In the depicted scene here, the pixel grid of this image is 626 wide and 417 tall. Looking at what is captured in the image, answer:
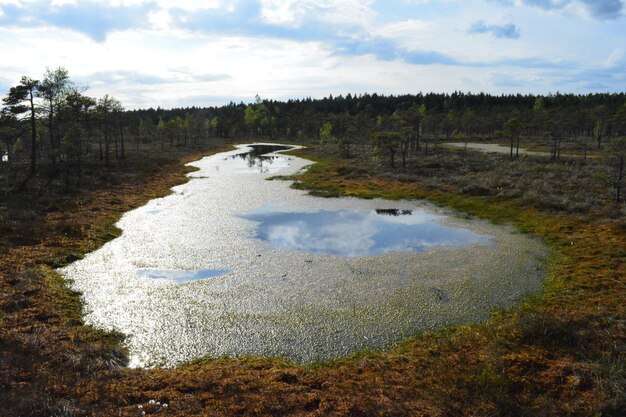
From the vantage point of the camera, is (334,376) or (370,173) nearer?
(334,376)

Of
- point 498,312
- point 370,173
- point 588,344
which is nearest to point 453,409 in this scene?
point 588,344

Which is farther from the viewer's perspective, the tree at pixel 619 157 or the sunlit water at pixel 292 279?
the tree at pixel 619 157

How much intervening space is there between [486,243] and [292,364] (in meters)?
19.7

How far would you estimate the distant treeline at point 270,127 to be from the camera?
5191cm

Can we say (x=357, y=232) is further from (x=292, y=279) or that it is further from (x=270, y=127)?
(x=270, y=127)

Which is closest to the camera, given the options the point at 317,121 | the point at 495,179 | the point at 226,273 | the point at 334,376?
the point at 334,376

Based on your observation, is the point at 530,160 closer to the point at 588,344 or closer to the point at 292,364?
the point at 588,344

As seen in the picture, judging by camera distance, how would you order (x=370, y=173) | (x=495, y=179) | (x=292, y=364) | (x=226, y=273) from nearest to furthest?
(x=292, y=364)
(x=226, y=273)
(x=495, y=179)
(x=370, y=173)

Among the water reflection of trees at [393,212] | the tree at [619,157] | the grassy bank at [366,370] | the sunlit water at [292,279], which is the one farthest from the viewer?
the water reflection of trees at [393,212]

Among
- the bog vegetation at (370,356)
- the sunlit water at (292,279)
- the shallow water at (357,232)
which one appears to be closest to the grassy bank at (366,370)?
the bog vegetation at (370,356)

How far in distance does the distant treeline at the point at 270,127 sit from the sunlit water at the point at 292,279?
25.2 meters

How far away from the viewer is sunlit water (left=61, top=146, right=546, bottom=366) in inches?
642

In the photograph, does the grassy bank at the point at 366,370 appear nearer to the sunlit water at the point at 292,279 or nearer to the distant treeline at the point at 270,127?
the sunlit water at the point at 292,279

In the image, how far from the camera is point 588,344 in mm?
14398
